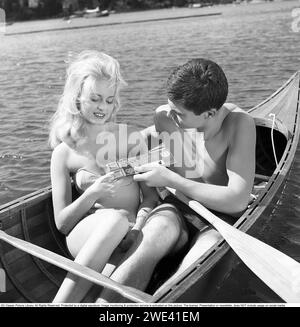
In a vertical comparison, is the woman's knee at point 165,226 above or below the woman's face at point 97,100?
below

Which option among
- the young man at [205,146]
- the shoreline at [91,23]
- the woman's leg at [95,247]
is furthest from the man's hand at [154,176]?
the shoreline at [91,23]

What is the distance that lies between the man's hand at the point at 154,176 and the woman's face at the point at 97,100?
42 cm

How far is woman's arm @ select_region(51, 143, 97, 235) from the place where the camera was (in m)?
3.11

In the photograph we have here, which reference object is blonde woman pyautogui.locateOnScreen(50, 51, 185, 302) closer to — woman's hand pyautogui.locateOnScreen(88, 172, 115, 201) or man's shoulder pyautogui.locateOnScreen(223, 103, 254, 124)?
woman's hand pyautogui.locateOnScreen(88, 172, 115, 201)

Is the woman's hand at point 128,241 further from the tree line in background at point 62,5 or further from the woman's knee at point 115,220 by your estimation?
the tree line in background at point 62,5

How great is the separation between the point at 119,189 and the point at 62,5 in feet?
225

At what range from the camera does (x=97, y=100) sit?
3.20 m

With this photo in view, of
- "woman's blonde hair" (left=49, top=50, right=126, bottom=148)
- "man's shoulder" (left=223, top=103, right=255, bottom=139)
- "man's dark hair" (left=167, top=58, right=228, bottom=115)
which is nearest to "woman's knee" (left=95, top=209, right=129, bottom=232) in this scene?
"woman's blonde hair" (left=49, top=50, right=126, bottom=148)

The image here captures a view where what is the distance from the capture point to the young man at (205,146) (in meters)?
2.98

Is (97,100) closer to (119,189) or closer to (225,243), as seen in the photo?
(119,189)

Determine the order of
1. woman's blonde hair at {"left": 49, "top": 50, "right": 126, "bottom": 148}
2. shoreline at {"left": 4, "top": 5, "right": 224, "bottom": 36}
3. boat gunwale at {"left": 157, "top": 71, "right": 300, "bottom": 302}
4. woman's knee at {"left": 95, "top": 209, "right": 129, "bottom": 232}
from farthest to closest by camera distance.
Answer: shoreline at {"left": 4, "top": 5, "right": 224, "bottom": 36}
woman's blonde hair at {"left": 49, "top": 50, "right": 126, "bottom": 148}
woman's knee at {"left": 95, "top": 209, "right": 129, "bottom": 232}
boat gunwale at {"left": 157, "top": 71, "right": 300, "bottom": 302}

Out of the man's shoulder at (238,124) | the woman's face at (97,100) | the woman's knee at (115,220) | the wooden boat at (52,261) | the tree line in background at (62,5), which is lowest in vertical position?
the wooden boat at (52,261)
